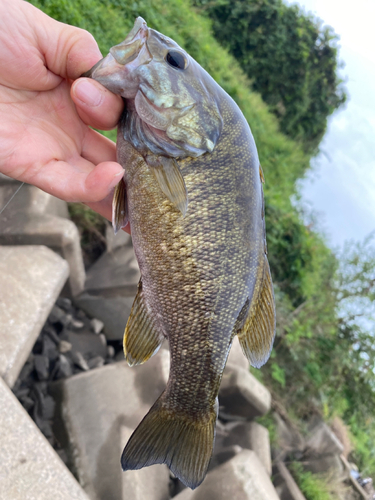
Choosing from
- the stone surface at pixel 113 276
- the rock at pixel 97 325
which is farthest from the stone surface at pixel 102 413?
the stone surface at pixel 113 276

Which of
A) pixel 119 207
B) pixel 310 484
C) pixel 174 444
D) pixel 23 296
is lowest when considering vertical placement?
pixel 310 484

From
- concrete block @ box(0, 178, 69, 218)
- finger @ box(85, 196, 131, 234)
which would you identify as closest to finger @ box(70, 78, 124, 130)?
→ finger @ box(85, 196, 131, 234)

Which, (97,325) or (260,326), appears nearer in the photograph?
(260,326)

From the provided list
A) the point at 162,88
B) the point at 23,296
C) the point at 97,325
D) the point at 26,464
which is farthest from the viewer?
the point at 97,325

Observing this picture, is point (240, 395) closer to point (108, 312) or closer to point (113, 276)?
point (108, 312)

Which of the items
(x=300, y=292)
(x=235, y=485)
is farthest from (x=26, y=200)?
(x=300, y=292)

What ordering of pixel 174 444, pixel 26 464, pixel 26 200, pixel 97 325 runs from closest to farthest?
pixel 174 444, pixel 26 464, pixel 26 200, pixel 97 325
